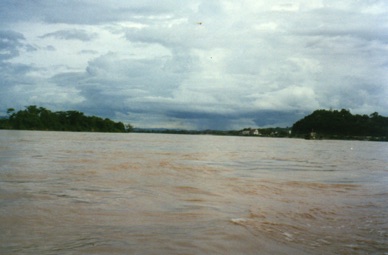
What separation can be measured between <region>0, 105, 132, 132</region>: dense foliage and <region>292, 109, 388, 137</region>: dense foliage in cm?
8922

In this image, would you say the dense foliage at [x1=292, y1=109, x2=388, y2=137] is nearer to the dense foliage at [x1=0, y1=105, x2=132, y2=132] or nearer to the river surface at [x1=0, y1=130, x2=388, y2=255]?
the dense foliage at [x1=0, y1=105, x2=132, y2=132]

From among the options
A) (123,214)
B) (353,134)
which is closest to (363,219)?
(123,214)

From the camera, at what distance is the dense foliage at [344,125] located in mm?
148750

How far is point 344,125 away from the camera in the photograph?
154 metres

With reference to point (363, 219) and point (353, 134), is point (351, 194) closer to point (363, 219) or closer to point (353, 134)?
point (363, 219)

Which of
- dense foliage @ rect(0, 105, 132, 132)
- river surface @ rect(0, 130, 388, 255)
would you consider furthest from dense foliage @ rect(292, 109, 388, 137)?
river surface @ rect(0, 130, 388, 255)

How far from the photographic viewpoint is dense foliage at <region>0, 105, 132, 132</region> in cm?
13612

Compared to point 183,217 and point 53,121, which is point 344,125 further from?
point 183,217

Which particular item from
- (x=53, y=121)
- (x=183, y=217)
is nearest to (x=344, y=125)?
(x=53, y=121)

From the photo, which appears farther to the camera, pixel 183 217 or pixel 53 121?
pixel 53 121

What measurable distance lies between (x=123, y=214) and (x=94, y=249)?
2236mm

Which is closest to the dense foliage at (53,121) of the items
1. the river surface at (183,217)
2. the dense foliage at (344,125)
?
the dense foliage at (344,125)

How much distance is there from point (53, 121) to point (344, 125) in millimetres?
113268

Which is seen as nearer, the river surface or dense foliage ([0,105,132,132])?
the river surface
